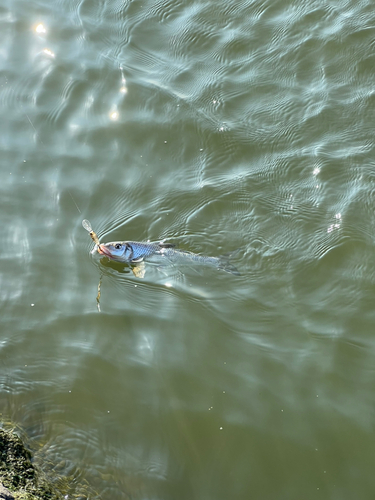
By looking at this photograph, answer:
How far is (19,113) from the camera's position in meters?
7.12

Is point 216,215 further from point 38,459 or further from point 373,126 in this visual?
point 38,459

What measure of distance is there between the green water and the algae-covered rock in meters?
0.20

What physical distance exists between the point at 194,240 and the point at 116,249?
89cm

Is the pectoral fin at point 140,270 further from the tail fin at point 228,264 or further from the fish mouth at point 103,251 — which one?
the tail fin at point 228,264

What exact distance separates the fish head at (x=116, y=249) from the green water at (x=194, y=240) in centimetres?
29

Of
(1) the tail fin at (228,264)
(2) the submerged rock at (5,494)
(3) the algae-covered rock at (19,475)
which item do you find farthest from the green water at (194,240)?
(2) the submerged rock at (5,494)

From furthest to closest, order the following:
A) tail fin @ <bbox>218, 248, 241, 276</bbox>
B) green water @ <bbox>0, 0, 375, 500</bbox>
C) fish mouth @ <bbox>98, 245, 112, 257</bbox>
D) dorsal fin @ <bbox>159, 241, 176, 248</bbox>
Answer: dorsal fin @ <bbox>159, 241, 176, 248</bbox> < tail fin @ <bbox>218, 248, 241, 276</bbox> < fish mouth @ <bbox>98, 245, 112, 257</bbox> < green water @ <bbox>0, 0, 375, 500</bbox>

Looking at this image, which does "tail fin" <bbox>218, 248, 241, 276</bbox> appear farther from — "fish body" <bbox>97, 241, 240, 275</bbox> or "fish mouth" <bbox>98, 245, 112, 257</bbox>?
"fish mouth" <bbox>98, 245, 112, 257</bbox>

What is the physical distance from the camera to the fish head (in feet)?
17.0

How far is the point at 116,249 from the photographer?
5.20m

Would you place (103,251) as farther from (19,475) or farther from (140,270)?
(19,475)

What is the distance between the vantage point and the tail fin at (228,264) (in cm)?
530

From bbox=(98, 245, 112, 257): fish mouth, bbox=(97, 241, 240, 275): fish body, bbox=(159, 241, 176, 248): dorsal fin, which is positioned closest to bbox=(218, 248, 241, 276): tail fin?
bbox=(97, 241, 240, 275): fish body

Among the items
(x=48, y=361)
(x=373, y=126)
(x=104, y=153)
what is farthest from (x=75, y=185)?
(x=373, y=126)
